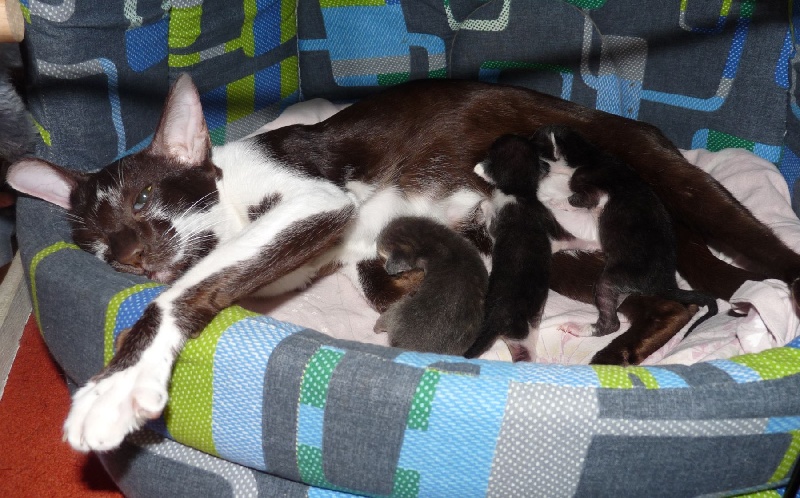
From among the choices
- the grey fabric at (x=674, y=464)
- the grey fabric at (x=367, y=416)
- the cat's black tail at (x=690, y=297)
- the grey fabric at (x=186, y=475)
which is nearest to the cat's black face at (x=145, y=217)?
the grey fabric at (x=186, y=475)

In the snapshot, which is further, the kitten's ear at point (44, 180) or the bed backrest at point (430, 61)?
the bed backrest at point (430, 61)

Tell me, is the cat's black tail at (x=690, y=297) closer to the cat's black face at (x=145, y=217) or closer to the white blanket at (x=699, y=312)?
the white blanket at (x=699, y=312)

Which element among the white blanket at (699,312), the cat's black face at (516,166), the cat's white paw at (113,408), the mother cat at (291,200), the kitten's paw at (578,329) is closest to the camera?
the cat's white paw at (113,408)

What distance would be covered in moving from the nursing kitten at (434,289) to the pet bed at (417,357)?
350mm

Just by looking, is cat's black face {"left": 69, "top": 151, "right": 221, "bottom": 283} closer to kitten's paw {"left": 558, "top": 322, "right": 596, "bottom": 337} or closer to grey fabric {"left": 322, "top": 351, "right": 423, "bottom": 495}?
grey fabric {"left": 322, "top": 351, "right": 423, "bottom": 495}

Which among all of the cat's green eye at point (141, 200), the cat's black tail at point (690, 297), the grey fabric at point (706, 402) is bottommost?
the cat's black tail at point (690, 297)

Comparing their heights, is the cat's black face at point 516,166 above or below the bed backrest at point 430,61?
below

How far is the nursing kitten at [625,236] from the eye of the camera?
1968 mm

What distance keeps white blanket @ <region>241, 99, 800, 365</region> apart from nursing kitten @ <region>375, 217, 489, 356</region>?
0.60ft

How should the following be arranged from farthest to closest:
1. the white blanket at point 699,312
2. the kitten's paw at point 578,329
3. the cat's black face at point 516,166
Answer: the cat's black face at point 516,166, the kitten's paw at point 578,329, the white blanket at point 699,312

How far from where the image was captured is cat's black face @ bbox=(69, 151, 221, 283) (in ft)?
6.17

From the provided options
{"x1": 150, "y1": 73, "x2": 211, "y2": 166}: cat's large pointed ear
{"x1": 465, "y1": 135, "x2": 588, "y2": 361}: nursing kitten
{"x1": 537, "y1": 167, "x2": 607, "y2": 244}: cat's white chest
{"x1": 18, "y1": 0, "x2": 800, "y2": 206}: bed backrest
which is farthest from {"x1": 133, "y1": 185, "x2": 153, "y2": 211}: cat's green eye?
{"x1": 537, "y1": 167, "x2": 607, "y2": 244}: cat's white chest

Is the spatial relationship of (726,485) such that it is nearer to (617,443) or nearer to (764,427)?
(764,427)

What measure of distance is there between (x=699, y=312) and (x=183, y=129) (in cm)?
159
